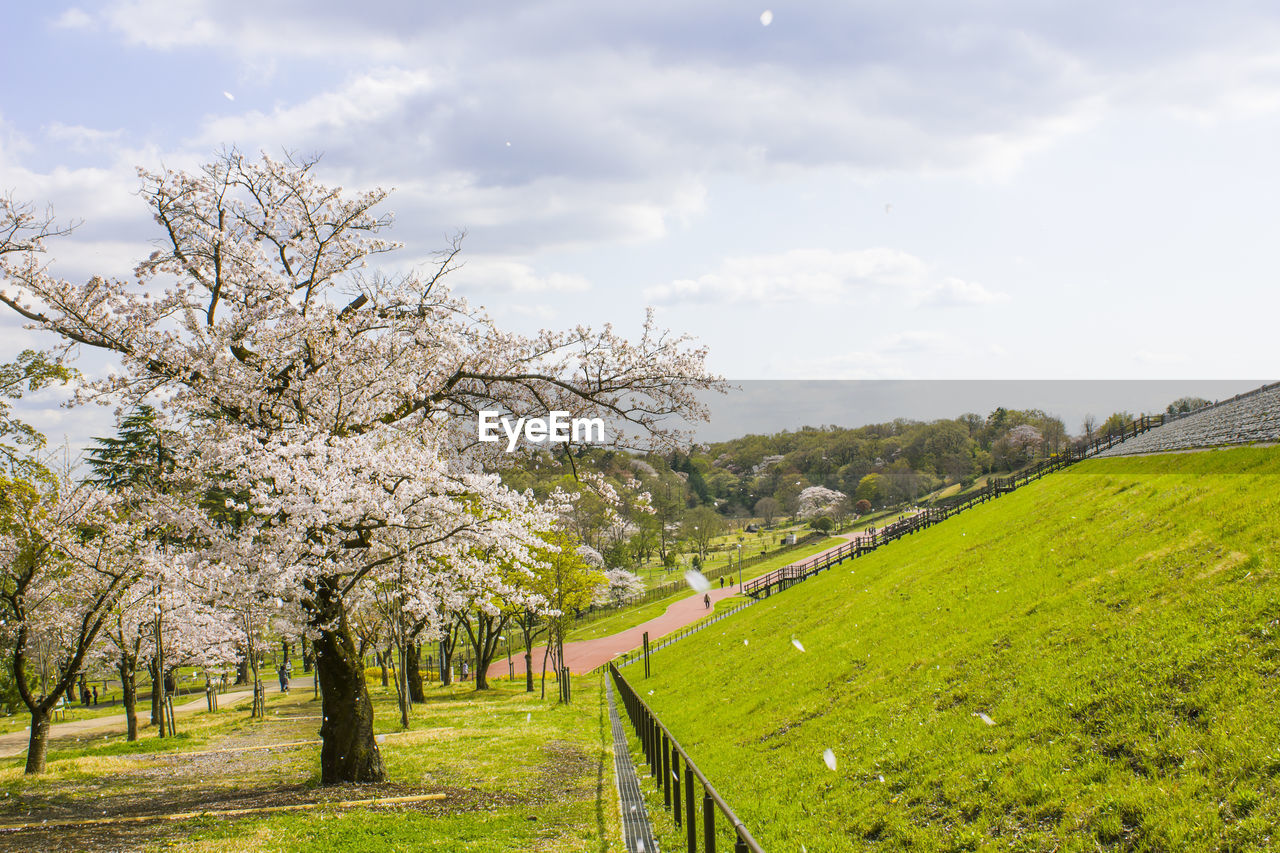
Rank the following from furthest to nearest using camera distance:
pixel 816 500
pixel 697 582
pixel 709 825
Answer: pixel 816 500, pixel 697 582, pixel 709 825

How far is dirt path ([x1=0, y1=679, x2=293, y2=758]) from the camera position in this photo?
25422 millimetres

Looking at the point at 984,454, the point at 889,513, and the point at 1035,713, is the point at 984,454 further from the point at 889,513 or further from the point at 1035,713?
the point at 1035,713

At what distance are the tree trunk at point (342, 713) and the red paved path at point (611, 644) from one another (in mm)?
34075

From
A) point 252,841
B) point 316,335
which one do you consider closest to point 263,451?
point 316,335

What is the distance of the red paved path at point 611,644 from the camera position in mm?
48938

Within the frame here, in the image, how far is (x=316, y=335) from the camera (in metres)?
11.5

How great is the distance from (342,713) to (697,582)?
209ft

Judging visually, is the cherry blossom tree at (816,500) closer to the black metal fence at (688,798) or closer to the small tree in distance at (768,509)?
the small tree in distance at (768,509)

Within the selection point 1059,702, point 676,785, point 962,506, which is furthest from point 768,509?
point 676,785

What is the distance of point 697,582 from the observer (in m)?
74.6

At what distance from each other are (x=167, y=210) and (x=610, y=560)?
6502 cm

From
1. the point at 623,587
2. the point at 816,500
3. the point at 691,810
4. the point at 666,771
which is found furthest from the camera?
the point at 816,500

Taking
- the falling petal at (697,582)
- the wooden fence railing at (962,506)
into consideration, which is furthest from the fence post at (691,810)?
the falling petal at (697,582)

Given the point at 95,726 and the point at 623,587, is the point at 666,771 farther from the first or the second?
the point at 623,587
